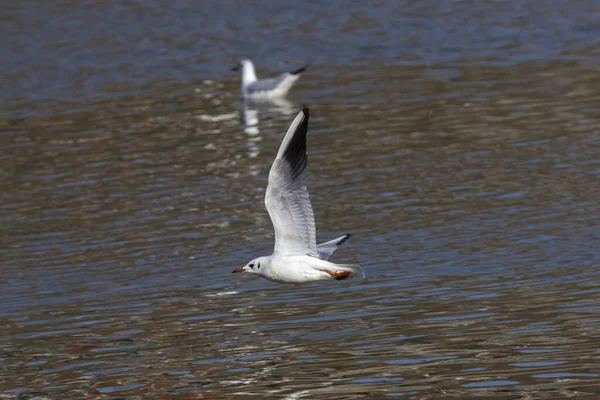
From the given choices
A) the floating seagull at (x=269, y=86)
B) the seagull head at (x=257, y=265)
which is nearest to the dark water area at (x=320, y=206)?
the floating seagull at (x=269, y=86)

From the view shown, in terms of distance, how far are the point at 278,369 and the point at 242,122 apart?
12.3 m

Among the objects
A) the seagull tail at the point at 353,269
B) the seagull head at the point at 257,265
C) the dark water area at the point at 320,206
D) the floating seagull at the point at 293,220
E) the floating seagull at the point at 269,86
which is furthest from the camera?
Answer: the floating seagull at the point at 269,86

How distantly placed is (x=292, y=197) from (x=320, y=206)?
4.37 m

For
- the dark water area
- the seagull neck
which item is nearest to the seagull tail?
the dark water area

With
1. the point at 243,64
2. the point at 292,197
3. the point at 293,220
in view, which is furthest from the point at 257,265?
the point at 243,64

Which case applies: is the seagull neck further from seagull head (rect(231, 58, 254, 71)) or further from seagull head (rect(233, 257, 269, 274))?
seagull head (rect(233, 257, 269, 274))

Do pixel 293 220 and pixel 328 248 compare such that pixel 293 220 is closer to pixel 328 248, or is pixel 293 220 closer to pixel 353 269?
pixel 328 248

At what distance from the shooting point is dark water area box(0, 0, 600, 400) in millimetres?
9125

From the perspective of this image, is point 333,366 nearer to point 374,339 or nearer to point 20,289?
point 374,339

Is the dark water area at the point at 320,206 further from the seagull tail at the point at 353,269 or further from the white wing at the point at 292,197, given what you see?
the white wing at the point at 292,197

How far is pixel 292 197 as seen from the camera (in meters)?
10.3

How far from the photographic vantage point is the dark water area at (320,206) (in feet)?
29.9

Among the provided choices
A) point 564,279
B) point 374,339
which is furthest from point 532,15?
point 374,339

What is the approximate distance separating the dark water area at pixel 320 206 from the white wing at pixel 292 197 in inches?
24.3
